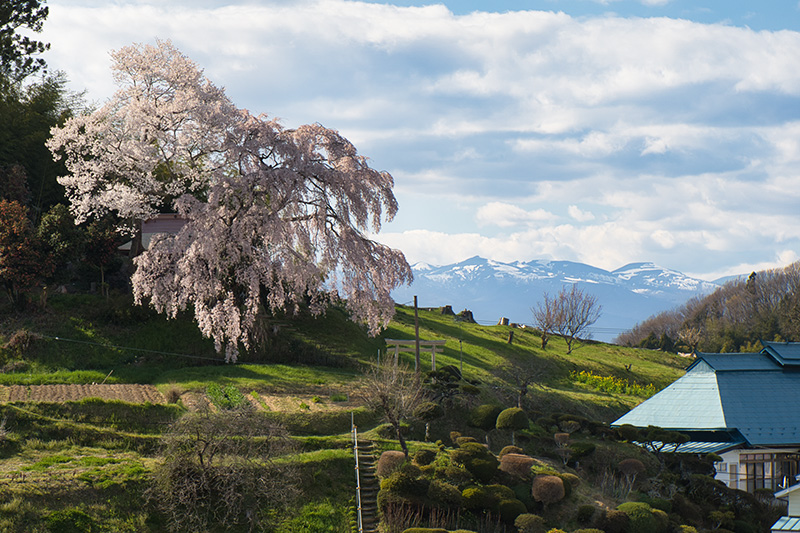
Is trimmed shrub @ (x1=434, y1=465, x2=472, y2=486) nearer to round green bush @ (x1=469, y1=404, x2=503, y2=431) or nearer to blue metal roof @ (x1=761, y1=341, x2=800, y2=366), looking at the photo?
round green bush @ (x1=469, y1=404, x2=503, y2=431)

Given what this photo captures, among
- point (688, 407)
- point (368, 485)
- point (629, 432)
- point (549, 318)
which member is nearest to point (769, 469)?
point (688, 407)

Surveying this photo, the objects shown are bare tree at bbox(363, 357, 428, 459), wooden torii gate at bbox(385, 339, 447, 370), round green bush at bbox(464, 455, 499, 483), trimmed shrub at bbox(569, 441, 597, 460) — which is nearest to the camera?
round green bush at bbox(464, 455, 499, 483)

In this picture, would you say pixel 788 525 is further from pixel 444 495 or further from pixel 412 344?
pixel 412 344

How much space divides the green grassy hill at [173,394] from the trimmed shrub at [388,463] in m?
1.23

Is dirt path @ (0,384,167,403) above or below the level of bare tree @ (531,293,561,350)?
below

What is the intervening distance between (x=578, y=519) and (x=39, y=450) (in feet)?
63.9

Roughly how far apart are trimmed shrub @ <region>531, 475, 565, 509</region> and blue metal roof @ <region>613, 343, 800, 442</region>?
39.9ft

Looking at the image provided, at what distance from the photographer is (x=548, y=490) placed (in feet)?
90.4

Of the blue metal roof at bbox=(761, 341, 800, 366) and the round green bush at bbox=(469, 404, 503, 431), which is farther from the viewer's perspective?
the blue metal roof at bbox=(761, 341, 800, 366)

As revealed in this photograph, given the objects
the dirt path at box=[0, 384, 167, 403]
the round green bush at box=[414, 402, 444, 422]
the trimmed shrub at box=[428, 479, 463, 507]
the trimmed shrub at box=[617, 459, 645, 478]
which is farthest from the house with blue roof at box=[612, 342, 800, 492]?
the dirt path at box=[0, 384, 167, 403]

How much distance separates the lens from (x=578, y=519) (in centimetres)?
2739

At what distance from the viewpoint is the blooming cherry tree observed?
36500mm

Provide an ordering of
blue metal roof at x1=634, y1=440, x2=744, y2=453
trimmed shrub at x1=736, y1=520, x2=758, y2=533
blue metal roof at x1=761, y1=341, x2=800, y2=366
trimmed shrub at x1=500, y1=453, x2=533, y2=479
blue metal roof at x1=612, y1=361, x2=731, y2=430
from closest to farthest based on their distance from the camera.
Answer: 1. trimmed shrub at x1=500, y1=453, x2=533, y2=479
2. trimmed shrub at x1=736, y1=520, x2=758, y2=533
3. blue metal roof at x1=634, y1=440, x2=744, y2=453
4. blue metal roof at x1=612, y1=361, x2=731, y2=430
5. blue metal roof at x1=761, y1=341, x2=800, y2=366

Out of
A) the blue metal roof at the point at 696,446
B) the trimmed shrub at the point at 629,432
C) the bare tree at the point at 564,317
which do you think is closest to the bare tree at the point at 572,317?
the bare tree at the point at 564,317
